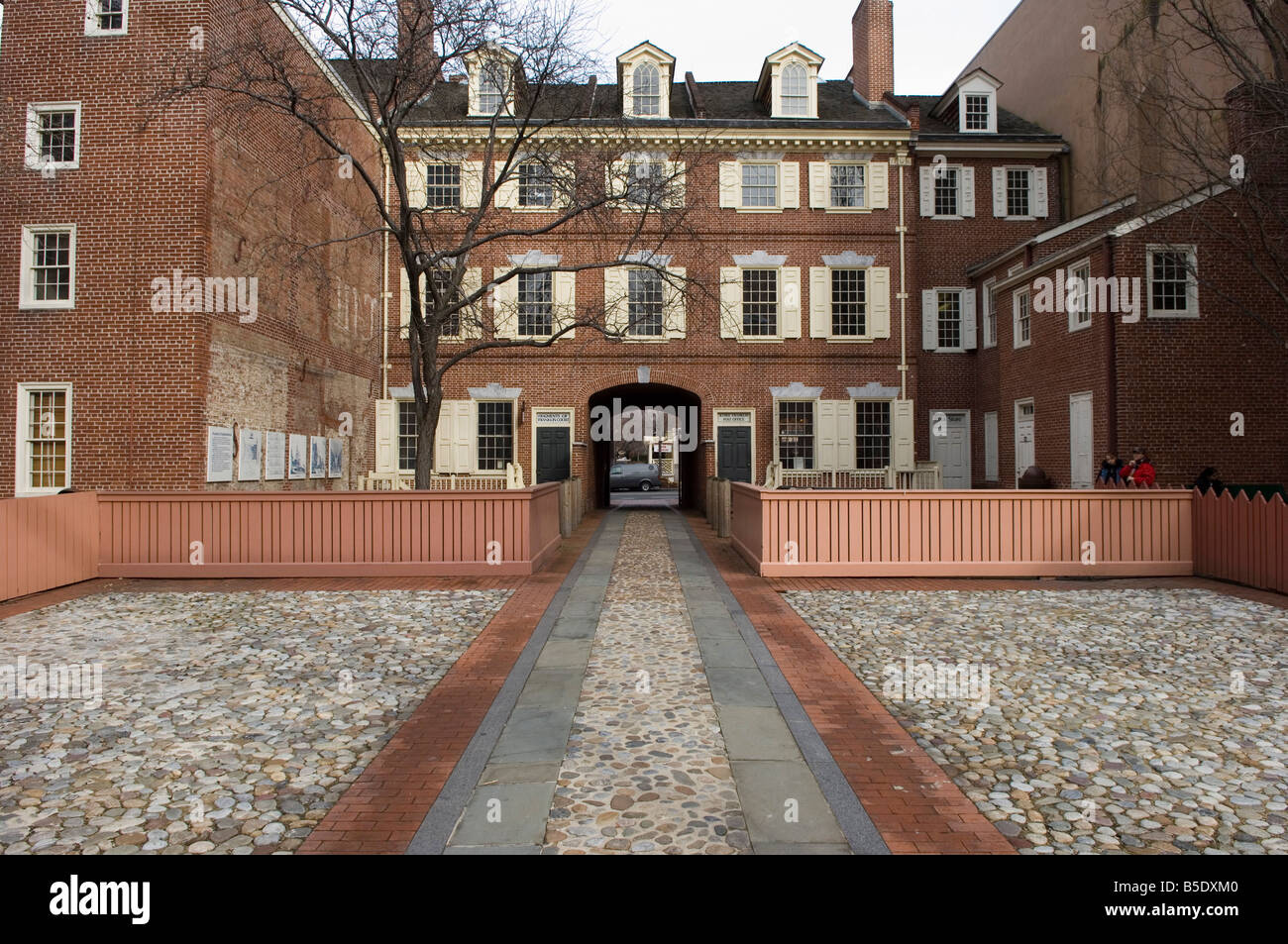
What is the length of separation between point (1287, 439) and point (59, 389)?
80.7ft

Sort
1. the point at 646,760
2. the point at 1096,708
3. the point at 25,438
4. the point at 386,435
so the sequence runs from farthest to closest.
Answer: the point at 386,435 → the point at 25,438 → the point at 1096,708 → the point at 646,760

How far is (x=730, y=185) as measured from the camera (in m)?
22.9

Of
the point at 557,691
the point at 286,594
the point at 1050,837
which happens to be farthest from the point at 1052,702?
the point at 286,594

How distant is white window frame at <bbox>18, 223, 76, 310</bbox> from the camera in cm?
1491

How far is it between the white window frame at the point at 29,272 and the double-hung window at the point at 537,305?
10.6 metres

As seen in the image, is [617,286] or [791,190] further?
[791,190]

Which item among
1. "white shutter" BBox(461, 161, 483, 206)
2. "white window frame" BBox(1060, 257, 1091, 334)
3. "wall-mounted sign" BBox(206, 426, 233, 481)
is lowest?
"wall-mounted sign" BBox(206, 426, 233, 481)

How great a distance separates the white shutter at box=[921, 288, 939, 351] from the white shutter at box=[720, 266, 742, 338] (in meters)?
5.49

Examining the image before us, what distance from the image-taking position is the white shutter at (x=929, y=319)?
920 inches

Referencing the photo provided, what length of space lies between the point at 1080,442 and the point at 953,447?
19.4ft

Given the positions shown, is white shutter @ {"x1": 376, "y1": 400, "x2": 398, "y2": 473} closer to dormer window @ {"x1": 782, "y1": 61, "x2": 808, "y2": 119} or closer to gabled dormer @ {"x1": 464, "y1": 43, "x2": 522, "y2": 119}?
gabled dormer @ {"x1": 464, "y1": 43, "x2": 522, "y2": 119}

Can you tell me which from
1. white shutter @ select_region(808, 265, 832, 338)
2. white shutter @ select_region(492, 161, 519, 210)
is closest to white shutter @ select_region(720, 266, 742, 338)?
white shutter @ select_region(808, 265, 832, 338)

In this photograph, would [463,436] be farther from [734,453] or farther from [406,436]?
[734,453]

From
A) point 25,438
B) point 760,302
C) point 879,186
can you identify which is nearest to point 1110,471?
point 760,302
